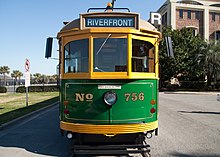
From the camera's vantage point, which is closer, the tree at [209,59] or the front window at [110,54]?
the front window at [110,54]

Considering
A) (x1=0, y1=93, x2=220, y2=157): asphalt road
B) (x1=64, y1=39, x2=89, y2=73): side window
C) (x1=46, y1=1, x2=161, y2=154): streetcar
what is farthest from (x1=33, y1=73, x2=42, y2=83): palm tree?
(x1=46, y1=1, x2=161, y2=154): streetcar

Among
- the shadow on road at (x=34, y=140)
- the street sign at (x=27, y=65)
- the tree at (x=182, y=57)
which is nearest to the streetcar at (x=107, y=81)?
the shadow on road at (x=34, y=140)

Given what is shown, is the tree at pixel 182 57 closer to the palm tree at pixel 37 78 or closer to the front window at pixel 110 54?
the front window at pixel 110 54

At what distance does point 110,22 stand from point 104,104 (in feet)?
5.54

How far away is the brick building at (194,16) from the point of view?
47281 millimetres

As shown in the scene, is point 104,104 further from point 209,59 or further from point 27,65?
point 209,59

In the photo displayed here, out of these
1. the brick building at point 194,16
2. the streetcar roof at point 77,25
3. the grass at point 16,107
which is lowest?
the grass at point 16,107

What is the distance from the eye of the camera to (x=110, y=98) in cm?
523

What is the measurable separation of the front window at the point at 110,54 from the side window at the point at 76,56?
23cm

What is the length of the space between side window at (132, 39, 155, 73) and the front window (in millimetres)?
226

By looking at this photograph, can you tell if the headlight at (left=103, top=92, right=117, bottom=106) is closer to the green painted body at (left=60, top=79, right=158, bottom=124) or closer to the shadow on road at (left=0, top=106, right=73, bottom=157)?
the green painted body at (left=60, top=79, right=158, bottom=124)

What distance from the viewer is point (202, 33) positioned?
166ft

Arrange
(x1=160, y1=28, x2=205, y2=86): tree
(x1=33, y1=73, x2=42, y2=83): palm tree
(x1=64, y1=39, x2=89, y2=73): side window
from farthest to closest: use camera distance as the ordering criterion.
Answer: (x1=33, y1=73, x2=42, y2=83): palm tree, (x1=160, y1=28, x2=205, y2=86): tree, (x1=64, y1=39, x2=89, y2=73): side window

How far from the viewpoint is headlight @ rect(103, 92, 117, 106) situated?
523 cm
